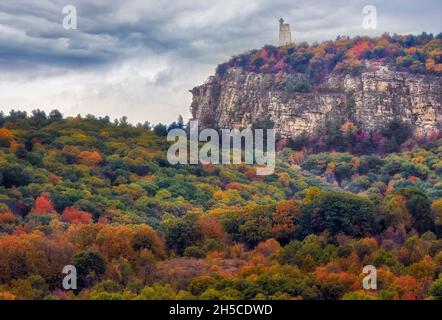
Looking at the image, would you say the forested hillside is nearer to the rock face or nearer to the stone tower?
the rock face

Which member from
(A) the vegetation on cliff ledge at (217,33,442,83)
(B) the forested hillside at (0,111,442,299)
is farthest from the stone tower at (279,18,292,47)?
(B) the forested hillside at (0,111,442,299)

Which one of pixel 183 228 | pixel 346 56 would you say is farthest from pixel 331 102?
pixel 183 228

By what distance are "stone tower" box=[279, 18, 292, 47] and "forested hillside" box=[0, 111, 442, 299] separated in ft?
157

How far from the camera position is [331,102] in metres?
110

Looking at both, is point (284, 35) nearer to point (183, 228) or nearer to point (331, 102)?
point (331, 102)

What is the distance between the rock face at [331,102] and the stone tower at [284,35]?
1057 cm

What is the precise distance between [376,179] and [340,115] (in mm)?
24589

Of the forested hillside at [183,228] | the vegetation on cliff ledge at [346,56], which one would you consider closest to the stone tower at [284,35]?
the vegetation on cliff ledge at [346,56]

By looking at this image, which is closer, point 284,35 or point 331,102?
point 331,102

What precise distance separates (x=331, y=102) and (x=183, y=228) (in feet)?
215

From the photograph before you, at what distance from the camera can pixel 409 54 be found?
11319cm

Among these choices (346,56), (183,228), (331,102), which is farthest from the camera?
(346,56)

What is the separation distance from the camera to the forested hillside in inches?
1439
